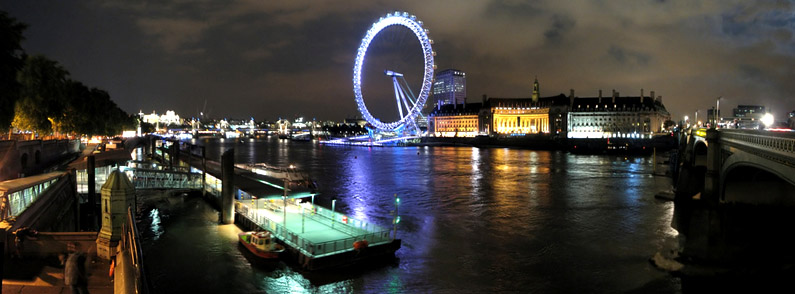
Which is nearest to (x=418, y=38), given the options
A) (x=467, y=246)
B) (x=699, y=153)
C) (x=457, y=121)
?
(x=699, y=153)

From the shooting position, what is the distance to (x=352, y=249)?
17.6m

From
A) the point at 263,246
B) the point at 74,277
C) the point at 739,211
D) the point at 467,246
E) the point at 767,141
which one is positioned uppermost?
the point at 767,141

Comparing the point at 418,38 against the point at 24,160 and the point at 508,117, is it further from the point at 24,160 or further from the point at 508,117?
the point at 508,117

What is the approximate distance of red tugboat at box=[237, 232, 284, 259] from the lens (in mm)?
17802

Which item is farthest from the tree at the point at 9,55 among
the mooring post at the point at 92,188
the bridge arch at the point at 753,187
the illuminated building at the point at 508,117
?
the illuminated building at the point at 508,117

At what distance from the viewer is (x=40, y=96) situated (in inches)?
1187

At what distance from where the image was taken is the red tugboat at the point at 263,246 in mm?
17802

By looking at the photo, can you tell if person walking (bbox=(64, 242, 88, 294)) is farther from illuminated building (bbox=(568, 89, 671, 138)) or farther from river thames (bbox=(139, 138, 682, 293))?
illuminated building (bbox=(568, 89, 671, 138))

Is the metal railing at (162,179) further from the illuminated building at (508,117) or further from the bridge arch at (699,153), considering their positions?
the illuminated building at (508,117)

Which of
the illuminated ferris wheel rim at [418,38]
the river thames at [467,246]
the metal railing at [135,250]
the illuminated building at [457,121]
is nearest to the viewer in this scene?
the metal railing at [135,250]

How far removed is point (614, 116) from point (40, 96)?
136 m

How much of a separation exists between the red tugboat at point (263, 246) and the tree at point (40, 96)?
58.9ft

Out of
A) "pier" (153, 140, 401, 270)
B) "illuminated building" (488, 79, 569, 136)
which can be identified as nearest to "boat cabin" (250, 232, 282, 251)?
"pier" (153, 140, 401, 270)

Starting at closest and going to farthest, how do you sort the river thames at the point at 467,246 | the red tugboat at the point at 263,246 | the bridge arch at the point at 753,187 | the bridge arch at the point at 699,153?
1. the river thames at the point at 467,246
2. the red tugboat at the point at 263,246
3. the bridge arch at the point at 753,187
4. the bridge arch at the point at 699,153
